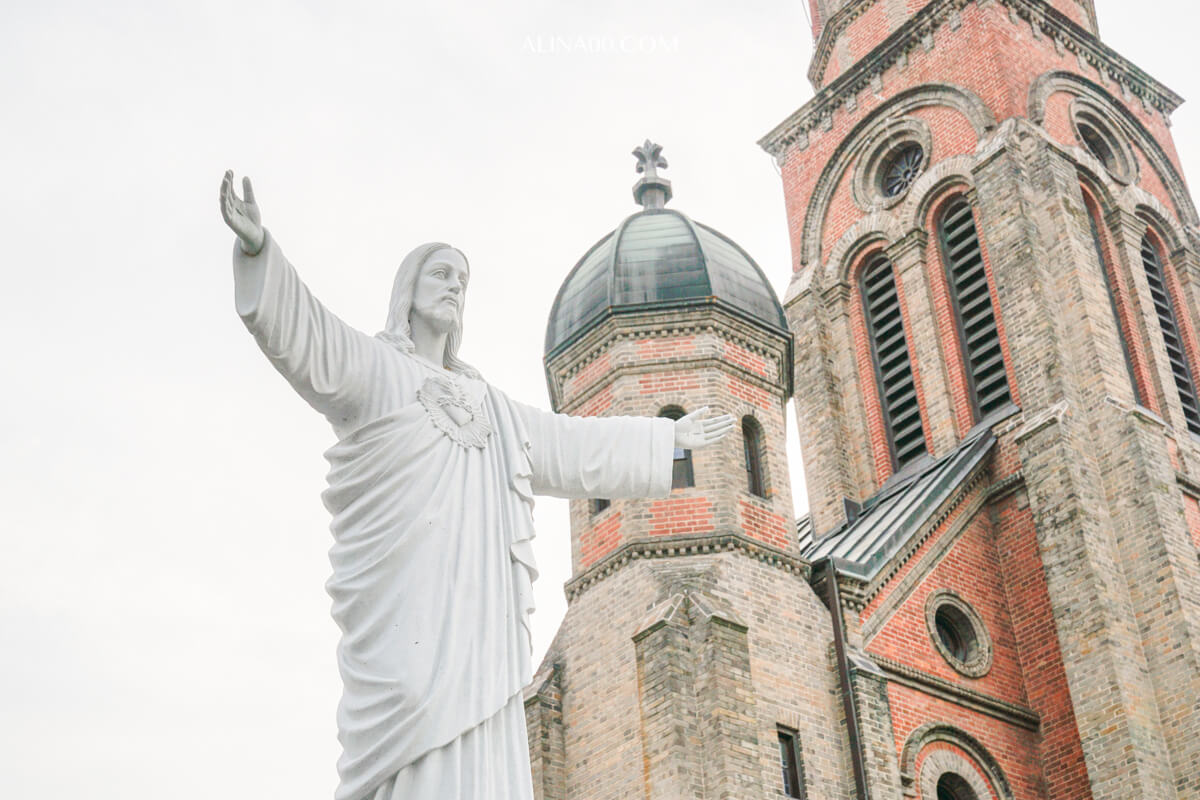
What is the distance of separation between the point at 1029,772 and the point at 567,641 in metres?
6.30

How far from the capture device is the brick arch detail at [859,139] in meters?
27.1

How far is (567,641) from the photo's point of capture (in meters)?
17.6

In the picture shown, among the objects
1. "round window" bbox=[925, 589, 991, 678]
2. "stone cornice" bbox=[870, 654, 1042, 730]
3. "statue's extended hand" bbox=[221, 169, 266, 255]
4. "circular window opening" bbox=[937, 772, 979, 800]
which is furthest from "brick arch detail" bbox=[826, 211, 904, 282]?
"statue's extended hand" bbox=[221, 169, 266, 255]

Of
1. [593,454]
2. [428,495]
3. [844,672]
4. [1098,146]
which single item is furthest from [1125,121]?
[428,495]

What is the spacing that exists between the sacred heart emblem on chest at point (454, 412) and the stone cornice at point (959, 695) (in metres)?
13.9

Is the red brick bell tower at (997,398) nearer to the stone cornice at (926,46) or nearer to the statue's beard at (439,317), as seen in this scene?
the stone cornice at (926,46)

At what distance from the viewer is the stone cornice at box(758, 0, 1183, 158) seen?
1096 inches

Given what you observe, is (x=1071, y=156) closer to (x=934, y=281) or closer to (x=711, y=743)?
(x=934, y=281)

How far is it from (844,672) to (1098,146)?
14940mm

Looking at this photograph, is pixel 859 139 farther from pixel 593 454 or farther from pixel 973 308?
pixel 593 454

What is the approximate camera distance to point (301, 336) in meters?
4.08

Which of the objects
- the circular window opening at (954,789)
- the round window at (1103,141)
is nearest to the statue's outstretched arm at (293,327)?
the circular window opening at (954,789)

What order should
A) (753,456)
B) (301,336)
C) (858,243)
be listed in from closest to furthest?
(301,336)
(753,456)
(858,243)

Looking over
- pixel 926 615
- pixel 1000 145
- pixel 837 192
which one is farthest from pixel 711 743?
pixel 837 192
